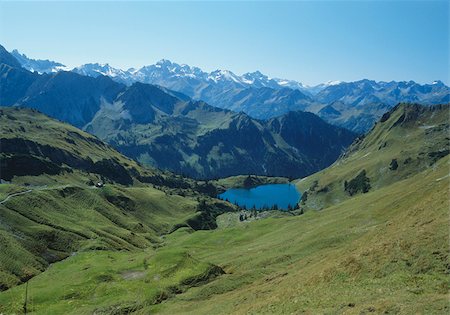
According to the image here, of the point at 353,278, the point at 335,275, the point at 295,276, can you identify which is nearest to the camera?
the point at 353,278

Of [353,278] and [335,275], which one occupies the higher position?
[335,275]

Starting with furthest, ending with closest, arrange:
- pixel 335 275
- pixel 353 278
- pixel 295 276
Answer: pixel 295 276 → pixel 335 275 → pixel 353 278

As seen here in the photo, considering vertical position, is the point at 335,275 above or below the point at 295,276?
above

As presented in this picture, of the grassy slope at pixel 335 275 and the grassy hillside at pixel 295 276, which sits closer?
the grassy slope at pixel 335 275

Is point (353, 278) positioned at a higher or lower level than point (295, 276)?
higher

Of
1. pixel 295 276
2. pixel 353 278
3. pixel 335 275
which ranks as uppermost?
pixel 335 275

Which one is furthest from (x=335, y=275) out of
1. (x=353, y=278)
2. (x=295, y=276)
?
(x=295, y=276)

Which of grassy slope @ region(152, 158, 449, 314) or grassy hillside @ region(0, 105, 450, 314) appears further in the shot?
grassy hillside @ region(0, 105, 450, 314)

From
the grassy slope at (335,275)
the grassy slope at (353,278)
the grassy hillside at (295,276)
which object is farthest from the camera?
the grassy hillside at (295,276)

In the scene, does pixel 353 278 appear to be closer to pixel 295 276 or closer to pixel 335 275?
pixel 335 275

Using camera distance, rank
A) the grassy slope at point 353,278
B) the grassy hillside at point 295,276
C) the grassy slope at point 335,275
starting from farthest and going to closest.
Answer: the grassy hillside at point 295,276 → the grassy slope at point 335,275 → the grassy slope at point 353,278

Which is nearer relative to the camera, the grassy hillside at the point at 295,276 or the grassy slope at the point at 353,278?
the grassy slope at the point at 353,278

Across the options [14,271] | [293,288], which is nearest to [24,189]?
[14,271]

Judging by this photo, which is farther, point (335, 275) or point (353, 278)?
point (335, 275)
